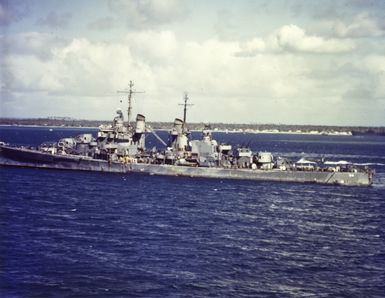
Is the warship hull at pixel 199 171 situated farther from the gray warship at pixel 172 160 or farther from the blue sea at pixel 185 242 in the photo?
the blue sea at pixel 185 242

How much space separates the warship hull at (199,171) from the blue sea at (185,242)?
458 inches

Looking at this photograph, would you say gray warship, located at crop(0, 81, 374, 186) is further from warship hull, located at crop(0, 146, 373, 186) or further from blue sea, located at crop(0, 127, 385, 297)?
blue sea, located at crop(0, 127, 385, 297)

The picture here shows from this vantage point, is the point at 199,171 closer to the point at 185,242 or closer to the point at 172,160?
the point at 172,160

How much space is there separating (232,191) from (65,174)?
26.3 meters

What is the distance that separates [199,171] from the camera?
3327 inches

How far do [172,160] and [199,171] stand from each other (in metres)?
→ 5.02

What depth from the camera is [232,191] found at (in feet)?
233

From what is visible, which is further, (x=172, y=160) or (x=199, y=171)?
(x=172, y=160)

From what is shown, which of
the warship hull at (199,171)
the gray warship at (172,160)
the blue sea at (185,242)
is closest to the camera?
the blue sea at (185,242)

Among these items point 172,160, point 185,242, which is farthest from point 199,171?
point 185,242

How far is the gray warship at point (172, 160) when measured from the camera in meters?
83.4

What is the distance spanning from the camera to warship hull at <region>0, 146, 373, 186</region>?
3253 inches

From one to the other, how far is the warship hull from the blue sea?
38.1 feet

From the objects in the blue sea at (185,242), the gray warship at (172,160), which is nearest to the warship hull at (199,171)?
the gray warship at (172,160)
